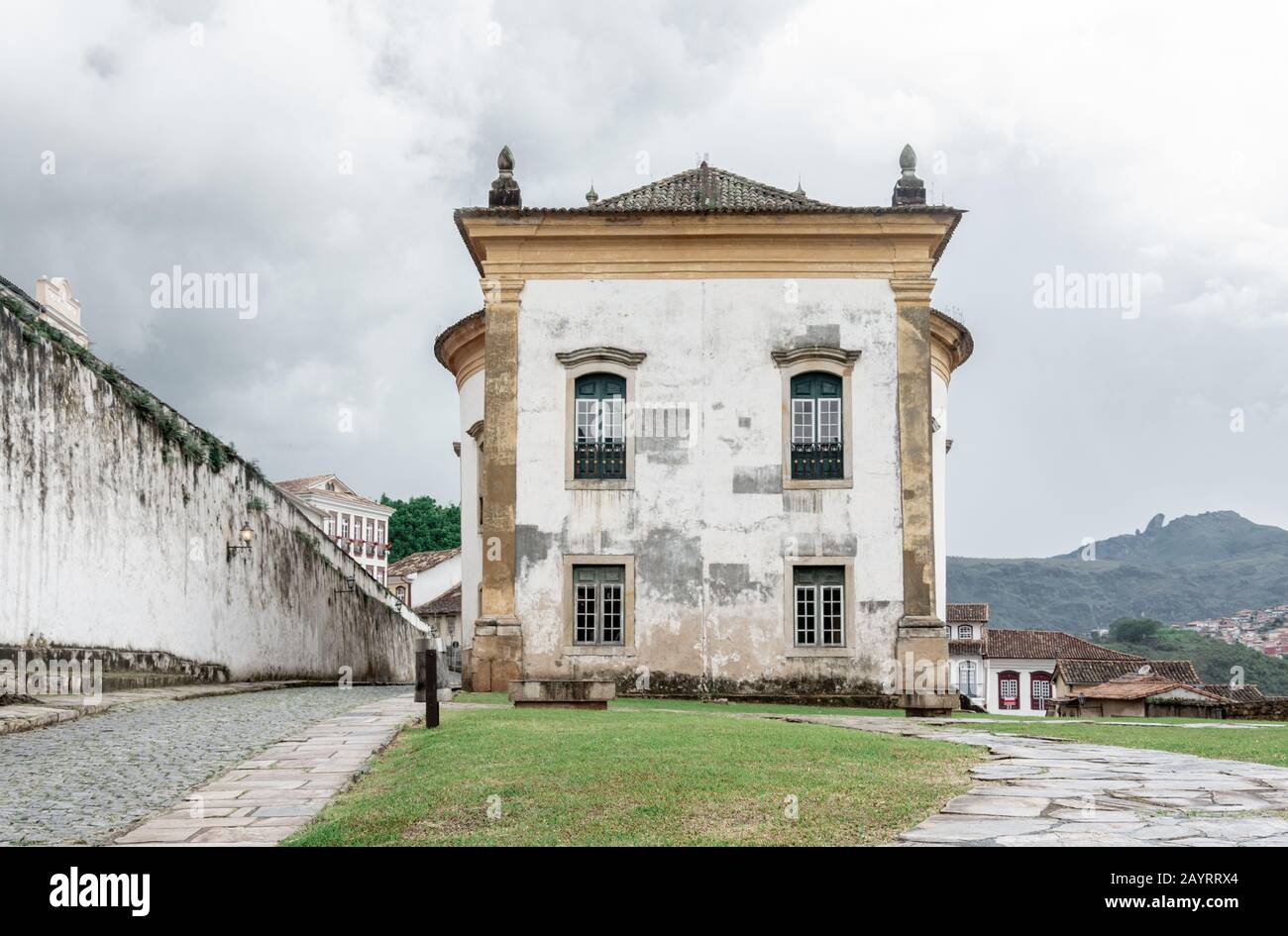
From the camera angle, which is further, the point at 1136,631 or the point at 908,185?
the point at 1136,631

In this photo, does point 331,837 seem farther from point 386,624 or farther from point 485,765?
point 386,624

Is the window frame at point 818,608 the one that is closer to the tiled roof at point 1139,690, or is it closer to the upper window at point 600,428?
the upper window at point 600,428

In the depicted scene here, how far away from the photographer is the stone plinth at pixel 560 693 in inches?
Result: 524

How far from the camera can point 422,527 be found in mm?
74312

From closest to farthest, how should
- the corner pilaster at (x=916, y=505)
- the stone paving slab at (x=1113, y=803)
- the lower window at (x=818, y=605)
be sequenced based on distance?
the stone paving slab at (x=1113, y=803), the corner pilaster at (x=916, y=505), the lower window at (x=818, y=605)

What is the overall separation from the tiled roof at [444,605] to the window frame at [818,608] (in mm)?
31107

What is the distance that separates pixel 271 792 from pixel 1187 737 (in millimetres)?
8254

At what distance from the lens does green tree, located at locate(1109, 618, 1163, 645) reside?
9681 centimetres

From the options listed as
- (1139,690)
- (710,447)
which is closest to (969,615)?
(1139,690)

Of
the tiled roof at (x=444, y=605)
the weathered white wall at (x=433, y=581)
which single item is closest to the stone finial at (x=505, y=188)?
the tiled roof at (x=444, y=605)

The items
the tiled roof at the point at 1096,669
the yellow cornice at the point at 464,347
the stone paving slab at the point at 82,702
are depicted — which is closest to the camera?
the stone paving slab at the point at 82,702

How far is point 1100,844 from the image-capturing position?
4.42 meters

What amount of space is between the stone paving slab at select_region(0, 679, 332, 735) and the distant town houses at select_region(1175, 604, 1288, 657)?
8020cm

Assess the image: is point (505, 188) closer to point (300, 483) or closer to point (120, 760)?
point (120, 760)
